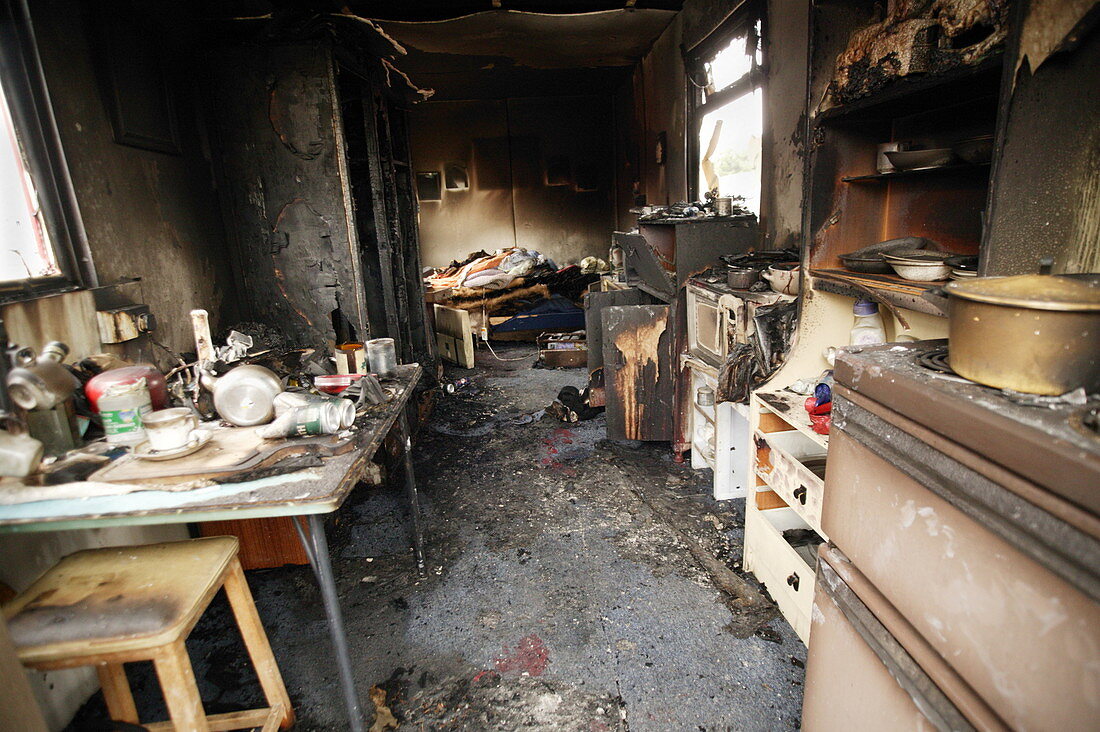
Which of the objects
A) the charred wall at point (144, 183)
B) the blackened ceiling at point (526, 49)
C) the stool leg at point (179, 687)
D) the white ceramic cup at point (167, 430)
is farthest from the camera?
the blackened ceiling at point (526, 49)

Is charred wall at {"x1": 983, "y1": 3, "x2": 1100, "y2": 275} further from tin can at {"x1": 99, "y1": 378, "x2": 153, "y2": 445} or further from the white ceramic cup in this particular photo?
tin can at {"x1": 99, "y1": 378, "x2": 153, "y2": 445}

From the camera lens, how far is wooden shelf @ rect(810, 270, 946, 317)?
1750 millimetres

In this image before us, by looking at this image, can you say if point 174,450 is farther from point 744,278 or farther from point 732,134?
point 732,134

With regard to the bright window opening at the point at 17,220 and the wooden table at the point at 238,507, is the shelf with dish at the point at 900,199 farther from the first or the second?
the bright window opening at the point at 17,220

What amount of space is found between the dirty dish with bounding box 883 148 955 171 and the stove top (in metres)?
1.16

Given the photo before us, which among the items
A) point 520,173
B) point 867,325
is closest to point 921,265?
point 867,325

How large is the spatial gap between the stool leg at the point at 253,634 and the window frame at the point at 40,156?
4.81 feet

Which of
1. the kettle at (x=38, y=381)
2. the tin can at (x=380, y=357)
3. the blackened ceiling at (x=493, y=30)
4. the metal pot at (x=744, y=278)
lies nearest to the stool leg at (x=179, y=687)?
the kettle at (x=38, y=381)

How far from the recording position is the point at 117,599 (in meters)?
1.46

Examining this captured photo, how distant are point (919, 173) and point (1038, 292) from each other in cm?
140

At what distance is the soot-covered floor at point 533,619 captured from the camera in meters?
1.94

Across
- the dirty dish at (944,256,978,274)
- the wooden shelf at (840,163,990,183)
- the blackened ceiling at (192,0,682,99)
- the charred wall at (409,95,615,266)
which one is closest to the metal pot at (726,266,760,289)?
the wooden shelf at (840,163,990,183)

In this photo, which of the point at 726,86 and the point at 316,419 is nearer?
the point at 316,419

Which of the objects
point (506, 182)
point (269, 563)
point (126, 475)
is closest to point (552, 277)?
point (506, 182)
